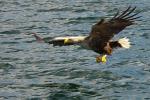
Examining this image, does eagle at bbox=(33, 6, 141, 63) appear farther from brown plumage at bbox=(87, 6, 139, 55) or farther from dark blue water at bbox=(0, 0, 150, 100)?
dark blue water at bbox=(0, 0, 150, 100)

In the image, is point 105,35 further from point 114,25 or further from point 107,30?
point 114,25

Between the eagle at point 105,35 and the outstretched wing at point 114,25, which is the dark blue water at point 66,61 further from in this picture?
the outstretched wing at point 114,25

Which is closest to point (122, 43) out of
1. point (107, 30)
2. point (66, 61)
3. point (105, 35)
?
point (105, 35)

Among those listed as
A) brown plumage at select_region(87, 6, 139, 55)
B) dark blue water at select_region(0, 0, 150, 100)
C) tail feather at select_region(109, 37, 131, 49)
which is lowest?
dark blue water at select_region(0, 0, 150, 100)

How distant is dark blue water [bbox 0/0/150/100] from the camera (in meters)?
14.8

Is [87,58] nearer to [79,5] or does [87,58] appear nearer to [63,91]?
[63,91]

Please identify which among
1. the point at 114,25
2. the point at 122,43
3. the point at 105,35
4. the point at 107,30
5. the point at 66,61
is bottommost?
the point at 66,61

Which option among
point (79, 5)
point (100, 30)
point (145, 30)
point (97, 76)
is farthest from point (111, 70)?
point (79, 5)

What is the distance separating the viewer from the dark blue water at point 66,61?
48.6 ft

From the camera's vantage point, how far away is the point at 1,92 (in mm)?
14820

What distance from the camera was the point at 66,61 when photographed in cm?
1794

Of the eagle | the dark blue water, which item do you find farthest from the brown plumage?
the dark blue water

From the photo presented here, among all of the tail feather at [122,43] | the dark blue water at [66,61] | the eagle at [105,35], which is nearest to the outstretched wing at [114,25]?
the eagle at [105,35]

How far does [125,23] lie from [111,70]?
3478 millimetres
